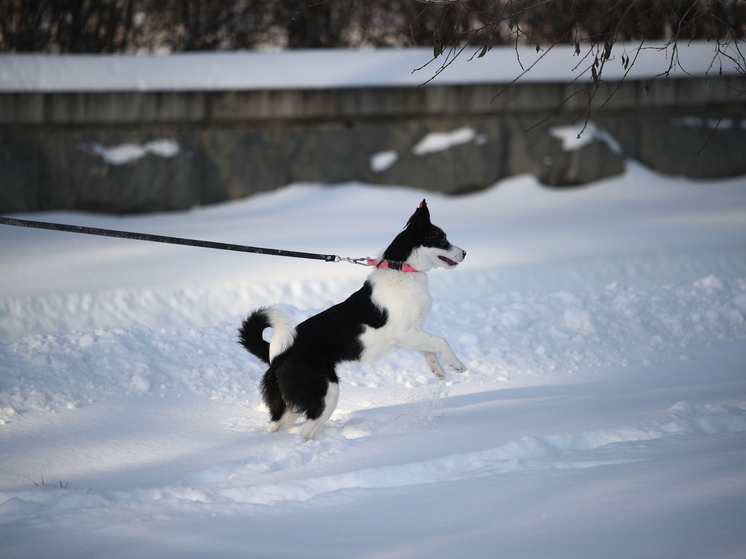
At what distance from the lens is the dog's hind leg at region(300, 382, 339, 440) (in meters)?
4.17

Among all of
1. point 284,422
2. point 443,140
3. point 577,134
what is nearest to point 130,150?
point 443,140

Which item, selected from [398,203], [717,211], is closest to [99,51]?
[398,203]

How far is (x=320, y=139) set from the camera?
998 centimetres

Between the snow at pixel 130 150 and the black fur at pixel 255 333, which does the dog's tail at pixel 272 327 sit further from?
the snow at pixel 130 150

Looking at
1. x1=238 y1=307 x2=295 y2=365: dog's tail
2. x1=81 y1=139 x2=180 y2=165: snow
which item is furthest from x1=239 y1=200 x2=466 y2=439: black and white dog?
x1=81 y1=139 x2=180 y2=165: snow

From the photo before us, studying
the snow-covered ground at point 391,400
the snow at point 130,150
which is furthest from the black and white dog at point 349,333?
the snow at point 130,150

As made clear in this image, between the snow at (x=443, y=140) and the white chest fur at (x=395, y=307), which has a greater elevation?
the snow at (x=443, y=140)

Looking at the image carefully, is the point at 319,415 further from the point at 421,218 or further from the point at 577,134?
the point at 577,134

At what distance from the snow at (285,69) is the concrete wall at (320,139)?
7.1 inches

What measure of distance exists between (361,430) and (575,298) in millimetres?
2844

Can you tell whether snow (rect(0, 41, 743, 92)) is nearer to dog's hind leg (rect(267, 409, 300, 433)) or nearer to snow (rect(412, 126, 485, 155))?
snow (rect(412, 126, 485, 155))

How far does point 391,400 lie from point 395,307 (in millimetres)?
880

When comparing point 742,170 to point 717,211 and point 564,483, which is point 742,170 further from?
point 564,483

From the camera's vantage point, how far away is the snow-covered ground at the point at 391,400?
311cm
